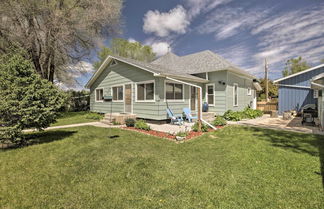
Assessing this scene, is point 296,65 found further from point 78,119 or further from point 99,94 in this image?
point 78,119

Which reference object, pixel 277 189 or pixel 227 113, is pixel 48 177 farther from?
pixel 227 113

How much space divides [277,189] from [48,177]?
14.3 ft

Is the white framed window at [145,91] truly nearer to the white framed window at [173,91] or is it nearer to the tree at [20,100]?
the white framed window at [173,91]

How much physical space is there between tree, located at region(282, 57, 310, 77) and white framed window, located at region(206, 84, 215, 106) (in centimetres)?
3031

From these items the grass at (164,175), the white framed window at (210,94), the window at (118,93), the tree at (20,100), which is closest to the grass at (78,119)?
the window at (118,93)

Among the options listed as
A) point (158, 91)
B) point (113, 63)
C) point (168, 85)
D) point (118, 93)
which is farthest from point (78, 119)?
point (168, 85)

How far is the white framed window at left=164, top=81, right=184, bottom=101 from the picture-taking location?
9078 millimetres

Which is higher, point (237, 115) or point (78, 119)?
point (237, 115)

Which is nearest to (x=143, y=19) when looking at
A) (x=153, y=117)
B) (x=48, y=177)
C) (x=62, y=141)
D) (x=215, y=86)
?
(x=215, y=86)

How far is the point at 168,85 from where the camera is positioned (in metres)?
9.16

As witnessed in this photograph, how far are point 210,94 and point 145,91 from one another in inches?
201

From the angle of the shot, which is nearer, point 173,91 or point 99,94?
point 173,91

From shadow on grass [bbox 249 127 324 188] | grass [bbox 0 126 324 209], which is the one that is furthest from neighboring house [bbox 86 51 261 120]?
grass [bbox 0 126 324 209]

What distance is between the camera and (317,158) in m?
3.77
